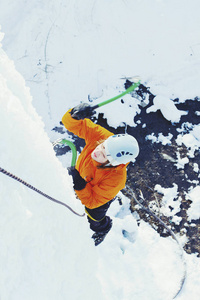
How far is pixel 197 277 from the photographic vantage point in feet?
15.6

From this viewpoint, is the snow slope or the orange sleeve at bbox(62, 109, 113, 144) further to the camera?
the orange sleeve at bbox(62, 109, 113, 144)

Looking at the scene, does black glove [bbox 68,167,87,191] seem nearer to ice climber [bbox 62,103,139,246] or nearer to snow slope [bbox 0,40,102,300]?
ice climber [bbox 62,103,139,246]

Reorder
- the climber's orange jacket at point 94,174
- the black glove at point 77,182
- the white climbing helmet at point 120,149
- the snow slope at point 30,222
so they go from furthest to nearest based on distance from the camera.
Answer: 1. the climber's orange jacket at point 94,174
2. the black glove at point 77,182
3. the white climbing helmet at point 120,149
4. the snow slope at point 30,222

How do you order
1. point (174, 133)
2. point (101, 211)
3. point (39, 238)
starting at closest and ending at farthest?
1. point (39, 238)
2. point (101, 211)
3. point (174, 133)

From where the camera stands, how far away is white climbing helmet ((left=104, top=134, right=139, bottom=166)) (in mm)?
2895

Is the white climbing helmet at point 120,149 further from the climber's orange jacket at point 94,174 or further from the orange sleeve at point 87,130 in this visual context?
the orange sleeve at point 87,130

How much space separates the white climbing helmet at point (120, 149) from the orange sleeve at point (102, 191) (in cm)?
23

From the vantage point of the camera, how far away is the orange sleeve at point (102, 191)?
3109mm

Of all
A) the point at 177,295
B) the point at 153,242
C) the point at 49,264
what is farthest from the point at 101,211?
the point at 177,295

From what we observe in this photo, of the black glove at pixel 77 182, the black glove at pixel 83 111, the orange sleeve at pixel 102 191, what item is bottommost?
the orange sleeve at pixel 102 191

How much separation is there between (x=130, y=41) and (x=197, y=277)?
5.02 m

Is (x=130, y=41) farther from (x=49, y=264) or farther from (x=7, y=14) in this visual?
(x=49, y=264)

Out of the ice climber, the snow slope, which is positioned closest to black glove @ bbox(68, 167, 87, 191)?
the ice climber

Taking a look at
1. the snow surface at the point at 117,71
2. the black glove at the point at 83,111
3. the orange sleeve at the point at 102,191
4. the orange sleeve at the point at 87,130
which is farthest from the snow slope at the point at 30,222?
the orange sleeve at the point at 87,130
